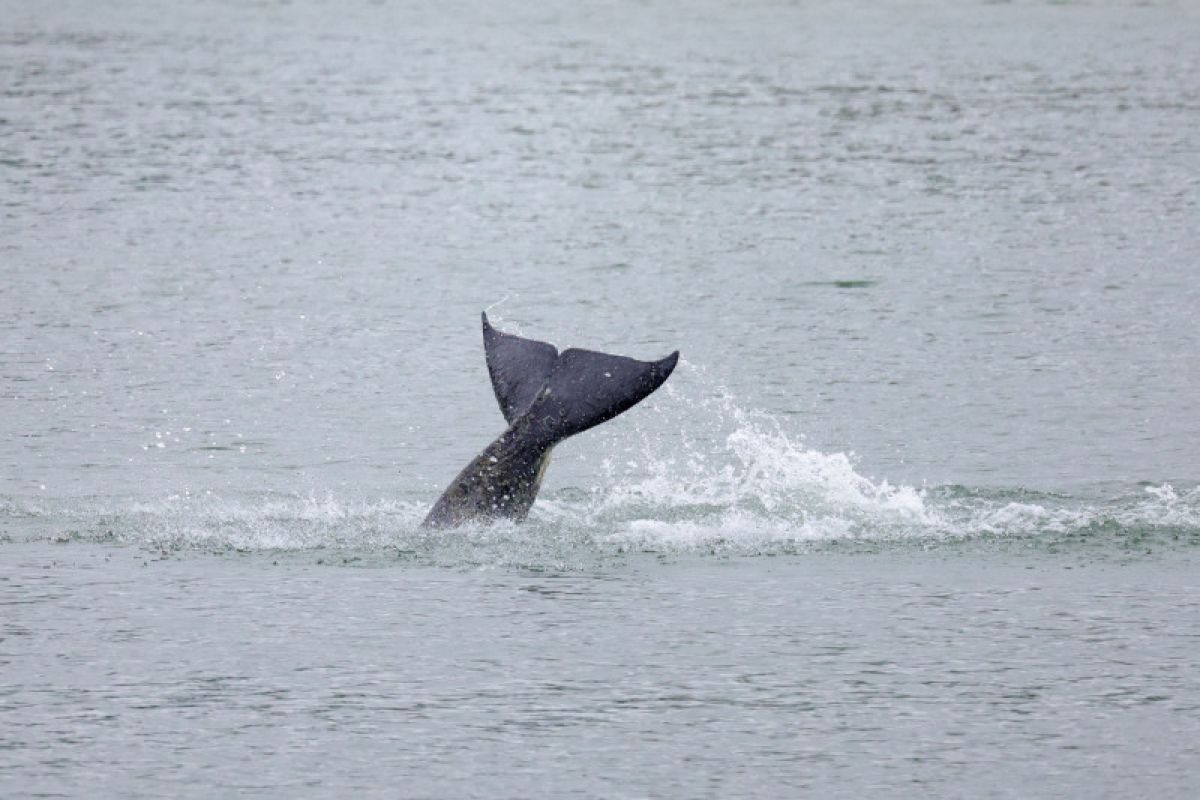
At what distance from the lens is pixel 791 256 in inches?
1209

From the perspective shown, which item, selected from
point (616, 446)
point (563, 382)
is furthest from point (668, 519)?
point (616, 446)

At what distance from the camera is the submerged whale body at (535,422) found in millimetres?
15969

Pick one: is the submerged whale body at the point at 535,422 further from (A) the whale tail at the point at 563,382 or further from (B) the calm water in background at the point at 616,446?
(B) the calm water in background at the point at 616,446

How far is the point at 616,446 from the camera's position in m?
20.9

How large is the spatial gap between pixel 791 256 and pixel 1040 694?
58.8 feet

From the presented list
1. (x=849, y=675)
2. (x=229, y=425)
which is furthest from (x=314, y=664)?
(x=229, y=425)

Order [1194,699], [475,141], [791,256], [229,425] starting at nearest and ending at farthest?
[1194,699] < [229,425] < [791,256] < [475,141]

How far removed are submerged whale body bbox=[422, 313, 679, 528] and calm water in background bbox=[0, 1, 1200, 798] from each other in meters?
0.22

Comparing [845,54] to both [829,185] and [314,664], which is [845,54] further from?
[314,664]

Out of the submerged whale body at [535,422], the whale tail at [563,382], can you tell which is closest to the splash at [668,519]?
the submerged whale body at [535,422]

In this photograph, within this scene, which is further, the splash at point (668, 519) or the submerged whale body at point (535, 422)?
the splash at point (668, 519)

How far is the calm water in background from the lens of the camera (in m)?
12.6

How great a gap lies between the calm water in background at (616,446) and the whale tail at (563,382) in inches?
34.1

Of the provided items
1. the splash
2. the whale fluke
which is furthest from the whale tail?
the splash
